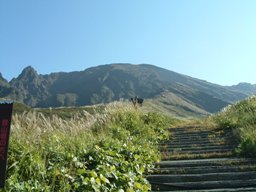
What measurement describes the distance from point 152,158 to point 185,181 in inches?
64.0

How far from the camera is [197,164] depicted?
9641 millimetres

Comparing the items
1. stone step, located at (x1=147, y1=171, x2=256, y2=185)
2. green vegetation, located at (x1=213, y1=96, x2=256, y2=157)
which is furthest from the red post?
green vegetation, located at (x1=213, y1=96, x2=256, y2=157)

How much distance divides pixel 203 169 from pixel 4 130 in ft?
20.3

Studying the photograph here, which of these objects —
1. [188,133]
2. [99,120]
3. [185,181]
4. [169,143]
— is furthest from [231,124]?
[185,181]

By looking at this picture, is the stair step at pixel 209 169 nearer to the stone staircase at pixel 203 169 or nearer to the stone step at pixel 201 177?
the stone staircase at pixel 203 169

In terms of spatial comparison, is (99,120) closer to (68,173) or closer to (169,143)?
(169,143)

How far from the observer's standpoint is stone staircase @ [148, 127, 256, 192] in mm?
8086

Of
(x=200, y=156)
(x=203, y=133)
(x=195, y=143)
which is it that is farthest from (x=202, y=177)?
(x=203, y=133)

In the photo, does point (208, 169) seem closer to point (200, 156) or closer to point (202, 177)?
point (202, 177)

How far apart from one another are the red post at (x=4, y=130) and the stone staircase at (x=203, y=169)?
4.73 meters

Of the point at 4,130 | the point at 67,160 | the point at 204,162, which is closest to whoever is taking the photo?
the point at 4,130

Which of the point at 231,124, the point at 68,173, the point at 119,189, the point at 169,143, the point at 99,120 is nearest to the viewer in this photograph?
the point at 68,173

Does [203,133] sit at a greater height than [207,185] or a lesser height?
greater

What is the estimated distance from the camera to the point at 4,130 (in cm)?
372
